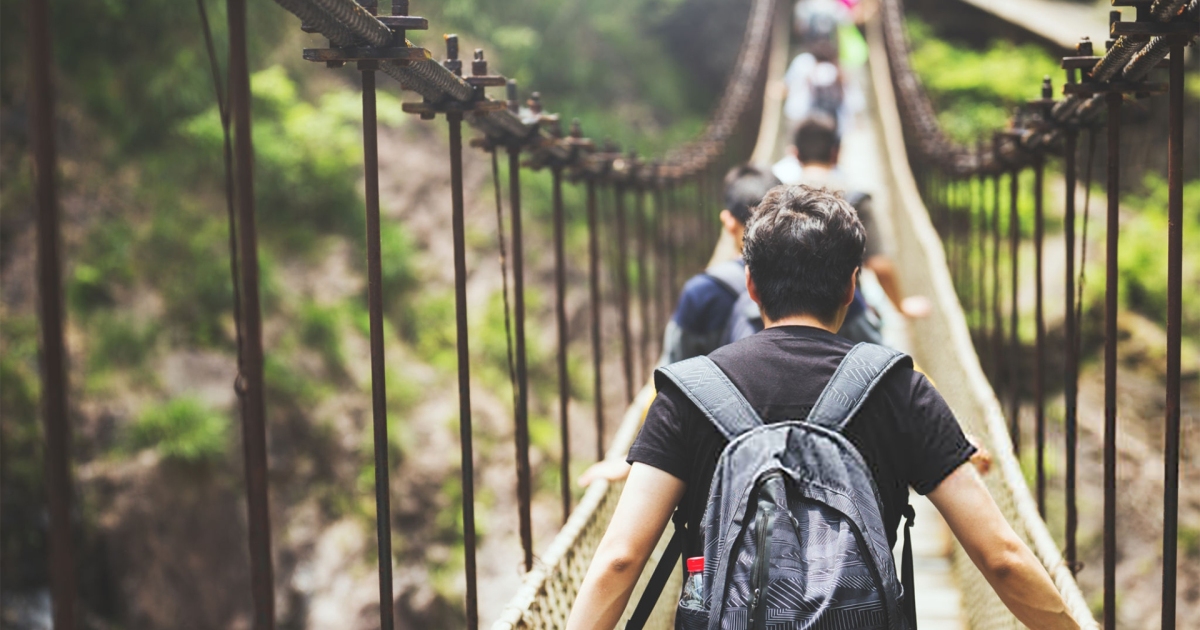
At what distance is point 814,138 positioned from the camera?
3.20 m

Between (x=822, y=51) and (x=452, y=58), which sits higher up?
(x=822, y=51)

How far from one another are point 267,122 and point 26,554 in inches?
141

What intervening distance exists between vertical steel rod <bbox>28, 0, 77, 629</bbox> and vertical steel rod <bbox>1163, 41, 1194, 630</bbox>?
1429mm

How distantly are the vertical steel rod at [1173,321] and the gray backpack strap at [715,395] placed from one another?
69cm

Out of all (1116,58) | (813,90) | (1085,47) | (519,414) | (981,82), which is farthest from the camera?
(981,82)

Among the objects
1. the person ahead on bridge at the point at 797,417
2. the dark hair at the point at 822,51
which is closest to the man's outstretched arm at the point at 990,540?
the person ahead on bridge at the point at 797,417

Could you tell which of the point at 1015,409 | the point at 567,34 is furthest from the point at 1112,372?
the point at 567,34

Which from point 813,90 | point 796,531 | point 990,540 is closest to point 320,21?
point 796,531

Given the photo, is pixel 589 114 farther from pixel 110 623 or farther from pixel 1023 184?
pixel 110 623

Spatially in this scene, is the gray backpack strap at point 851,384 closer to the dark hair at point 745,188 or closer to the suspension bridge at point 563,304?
the suspension bridge at point 563,304

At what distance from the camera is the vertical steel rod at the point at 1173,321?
1523mm

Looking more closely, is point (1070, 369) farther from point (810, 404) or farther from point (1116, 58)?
point (810, 404)

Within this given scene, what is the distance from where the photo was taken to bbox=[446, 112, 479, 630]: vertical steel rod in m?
1.90

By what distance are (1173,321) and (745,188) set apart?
99 centimetres
